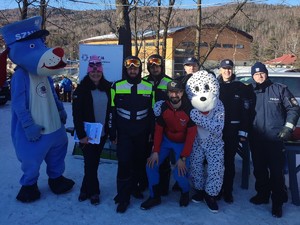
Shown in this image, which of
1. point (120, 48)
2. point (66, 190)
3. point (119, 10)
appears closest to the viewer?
point (66, 190)

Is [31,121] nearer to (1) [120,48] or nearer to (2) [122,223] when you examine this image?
(2) [122,223]

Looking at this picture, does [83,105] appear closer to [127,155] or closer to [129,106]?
[129,106]

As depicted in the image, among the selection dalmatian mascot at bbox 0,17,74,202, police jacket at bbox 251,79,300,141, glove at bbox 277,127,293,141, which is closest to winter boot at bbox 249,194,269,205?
police jacket at bbox 251,79,300,141

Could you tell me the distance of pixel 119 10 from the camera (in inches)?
294

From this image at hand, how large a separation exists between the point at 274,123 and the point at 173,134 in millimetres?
1126

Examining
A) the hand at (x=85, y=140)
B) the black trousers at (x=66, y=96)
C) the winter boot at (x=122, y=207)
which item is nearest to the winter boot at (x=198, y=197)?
the winter boot at (x=122, y=207)

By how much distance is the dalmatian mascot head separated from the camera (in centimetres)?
346

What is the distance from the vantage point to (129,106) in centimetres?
349

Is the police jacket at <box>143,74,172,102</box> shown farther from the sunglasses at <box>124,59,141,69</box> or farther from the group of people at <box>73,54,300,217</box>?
the sunglasses at <box>124,59,141,69</box>

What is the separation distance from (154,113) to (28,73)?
4.89ft

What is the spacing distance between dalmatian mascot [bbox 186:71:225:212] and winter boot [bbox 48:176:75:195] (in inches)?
62.0

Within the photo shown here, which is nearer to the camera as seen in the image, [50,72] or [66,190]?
[50,72]

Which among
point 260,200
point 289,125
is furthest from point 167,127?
point 260,200

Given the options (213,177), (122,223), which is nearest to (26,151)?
(122,223)
